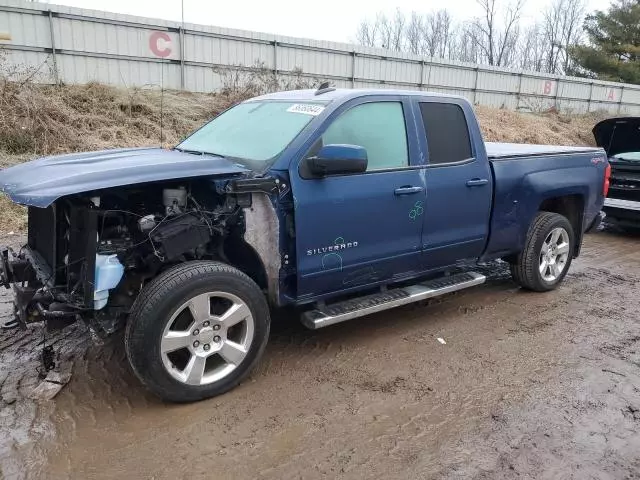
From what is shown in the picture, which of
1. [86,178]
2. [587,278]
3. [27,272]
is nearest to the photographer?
[86,178]

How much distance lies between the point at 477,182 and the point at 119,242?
2967 millimetres

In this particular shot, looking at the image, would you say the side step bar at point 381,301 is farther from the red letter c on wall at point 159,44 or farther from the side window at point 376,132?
the red letter c on wall at point 159,44

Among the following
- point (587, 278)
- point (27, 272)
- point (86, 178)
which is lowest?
point (587, 278)

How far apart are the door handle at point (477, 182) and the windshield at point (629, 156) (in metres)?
5.09

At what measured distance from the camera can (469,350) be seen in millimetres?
4203

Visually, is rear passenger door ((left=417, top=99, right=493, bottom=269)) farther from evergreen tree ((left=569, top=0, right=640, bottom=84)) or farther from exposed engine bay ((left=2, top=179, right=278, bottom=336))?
evergreen tree ((left=569, top=0, right=640, bottom=84))

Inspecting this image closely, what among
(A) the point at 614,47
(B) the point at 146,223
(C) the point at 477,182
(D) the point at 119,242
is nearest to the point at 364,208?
(C) the point at 477,182

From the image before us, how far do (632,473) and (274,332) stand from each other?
104 inches

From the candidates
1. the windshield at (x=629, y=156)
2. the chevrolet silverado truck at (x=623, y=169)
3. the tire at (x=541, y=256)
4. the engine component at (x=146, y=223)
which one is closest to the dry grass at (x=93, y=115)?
the engine component at (x=146, y=223)

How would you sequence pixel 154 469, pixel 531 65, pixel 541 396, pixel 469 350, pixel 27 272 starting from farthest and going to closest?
1. pixel 531 65
2. pixel 469 350
3. pixel 27 272
4. pixel 541 396
5. pixel 154 469

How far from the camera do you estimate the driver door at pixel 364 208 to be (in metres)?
3.69

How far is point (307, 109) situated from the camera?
401 cm

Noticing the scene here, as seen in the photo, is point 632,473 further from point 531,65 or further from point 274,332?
point 531,65

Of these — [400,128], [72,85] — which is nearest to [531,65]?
[72,85]
